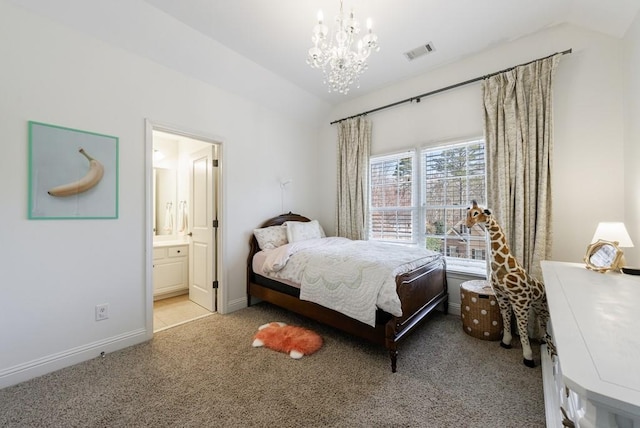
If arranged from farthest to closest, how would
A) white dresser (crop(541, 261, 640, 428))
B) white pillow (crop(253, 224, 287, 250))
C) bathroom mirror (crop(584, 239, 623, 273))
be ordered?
white pillow (crop(253, 224, 287, 250)) < bathroom mirror (crop(584, 239, 623, 273)) < white dresser (crop(541, 261, 640, 428))

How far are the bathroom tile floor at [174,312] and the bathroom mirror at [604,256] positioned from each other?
3.65m

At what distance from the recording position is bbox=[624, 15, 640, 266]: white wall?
1.90 metres

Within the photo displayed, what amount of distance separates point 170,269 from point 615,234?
15.5 ft

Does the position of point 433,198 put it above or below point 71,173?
below

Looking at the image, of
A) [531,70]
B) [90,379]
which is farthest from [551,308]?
[90,379]

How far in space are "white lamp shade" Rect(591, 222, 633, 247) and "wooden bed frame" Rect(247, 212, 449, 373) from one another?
4.09 ft

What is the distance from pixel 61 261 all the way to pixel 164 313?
1425 mm

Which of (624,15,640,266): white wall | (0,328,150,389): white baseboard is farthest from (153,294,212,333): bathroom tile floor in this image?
(624,15,640,266): white wall

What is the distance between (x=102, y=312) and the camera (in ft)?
7.26

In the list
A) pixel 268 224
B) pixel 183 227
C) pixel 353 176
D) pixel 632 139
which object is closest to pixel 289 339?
pixel 268 224

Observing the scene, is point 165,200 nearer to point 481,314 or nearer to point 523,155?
point 481,314

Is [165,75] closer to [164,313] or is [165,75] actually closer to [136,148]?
[136,148]

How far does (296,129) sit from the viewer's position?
13.4 feet

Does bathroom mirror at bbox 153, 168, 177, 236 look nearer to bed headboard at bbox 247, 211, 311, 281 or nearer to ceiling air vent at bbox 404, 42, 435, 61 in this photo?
bed headboard at bbox 247, 211, 311, 281
